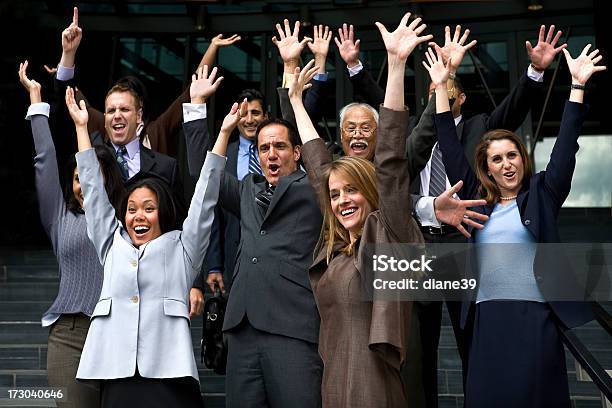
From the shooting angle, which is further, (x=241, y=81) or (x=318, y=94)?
(x=241, y=81)

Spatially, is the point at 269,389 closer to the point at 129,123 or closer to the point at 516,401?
the point at 516,401

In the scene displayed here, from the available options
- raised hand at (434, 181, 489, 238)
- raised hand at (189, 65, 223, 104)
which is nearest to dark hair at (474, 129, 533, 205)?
raised hand at (434, 181, 489, 238)

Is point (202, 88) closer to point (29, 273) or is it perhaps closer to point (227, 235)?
point (227, 235)

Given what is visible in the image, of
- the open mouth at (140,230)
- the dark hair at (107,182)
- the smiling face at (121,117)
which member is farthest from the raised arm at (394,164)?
the smiling face at (121,117)

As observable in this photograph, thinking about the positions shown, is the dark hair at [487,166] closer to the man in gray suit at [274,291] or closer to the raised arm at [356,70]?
the man in gray suit at [274,291]

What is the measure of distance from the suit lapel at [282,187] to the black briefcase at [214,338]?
0.61 metres

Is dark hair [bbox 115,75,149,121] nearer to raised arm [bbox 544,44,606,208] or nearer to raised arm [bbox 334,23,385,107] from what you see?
raised arm [bbox 334,23,385,107]

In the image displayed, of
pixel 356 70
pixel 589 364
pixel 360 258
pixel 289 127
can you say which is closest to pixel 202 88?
pixel 289 127

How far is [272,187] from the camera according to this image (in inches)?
186

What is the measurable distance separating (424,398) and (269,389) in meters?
0.77

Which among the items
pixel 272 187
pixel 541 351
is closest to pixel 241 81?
pixel 272 187

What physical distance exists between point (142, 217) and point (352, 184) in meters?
0.99

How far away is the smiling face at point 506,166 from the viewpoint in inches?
172

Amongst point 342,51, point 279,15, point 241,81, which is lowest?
point 342,51
